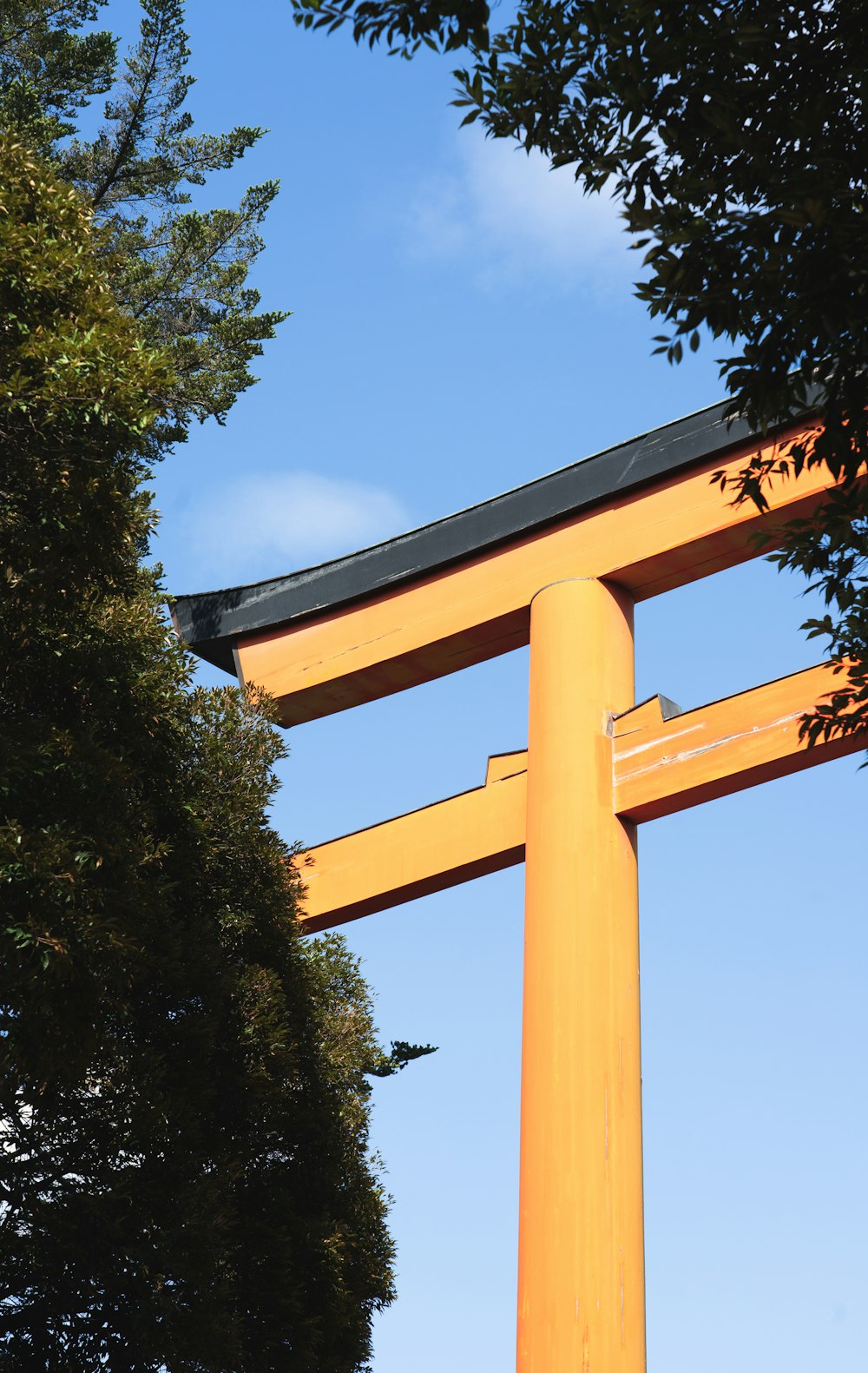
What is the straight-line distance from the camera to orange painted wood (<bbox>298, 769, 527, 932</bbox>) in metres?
9.59

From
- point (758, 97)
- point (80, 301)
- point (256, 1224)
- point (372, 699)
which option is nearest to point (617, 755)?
point (372, 699)

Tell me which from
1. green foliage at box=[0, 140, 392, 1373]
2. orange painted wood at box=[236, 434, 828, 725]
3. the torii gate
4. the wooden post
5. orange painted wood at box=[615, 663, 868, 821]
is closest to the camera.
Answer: green foliage at box=[0, 140, 392, 1373]

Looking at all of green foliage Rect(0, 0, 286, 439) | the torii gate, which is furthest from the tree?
green foliage Rect(0, 0, 286, 439)

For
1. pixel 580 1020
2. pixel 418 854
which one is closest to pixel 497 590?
pixel 418 854

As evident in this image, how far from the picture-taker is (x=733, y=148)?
4523 millimetres

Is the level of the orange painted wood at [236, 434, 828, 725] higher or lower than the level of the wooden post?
higher

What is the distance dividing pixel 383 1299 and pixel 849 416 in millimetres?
6837

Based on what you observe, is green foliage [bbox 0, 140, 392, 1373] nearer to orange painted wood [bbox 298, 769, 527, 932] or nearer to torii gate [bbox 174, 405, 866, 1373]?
orange painted wood [bbox 298, 769, 527, 932]

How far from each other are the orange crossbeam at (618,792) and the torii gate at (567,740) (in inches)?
0.6

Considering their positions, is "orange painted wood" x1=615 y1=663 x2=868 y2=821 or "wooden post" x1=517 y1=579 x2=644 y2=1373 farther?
"orange painted wood" x1=615 y1=663 x2=868 y2=821

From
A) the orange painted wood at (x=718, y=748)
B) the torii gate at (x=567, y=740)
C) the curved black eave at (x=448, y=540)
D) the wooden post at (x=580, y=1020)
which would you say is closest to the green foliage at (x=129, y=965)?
the torii gate at (x=567, y=740)

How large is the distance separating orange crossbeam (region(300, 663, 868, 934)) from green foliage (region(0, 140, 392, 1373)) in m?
0.69

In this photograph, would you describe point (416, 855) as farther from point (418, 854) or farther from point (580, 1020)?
point (580, 1020)

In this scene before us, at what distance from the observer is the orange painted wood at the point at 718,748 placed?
8.38 metres
